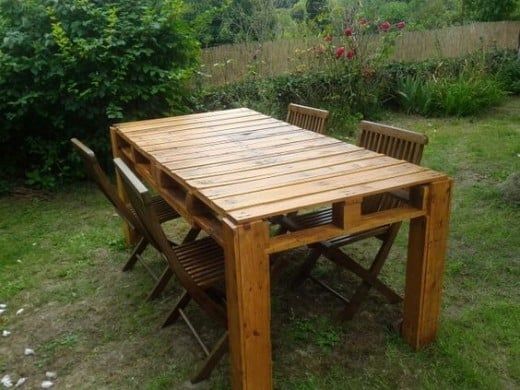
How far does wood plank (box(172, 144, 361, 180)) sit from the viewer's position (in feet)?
7.91

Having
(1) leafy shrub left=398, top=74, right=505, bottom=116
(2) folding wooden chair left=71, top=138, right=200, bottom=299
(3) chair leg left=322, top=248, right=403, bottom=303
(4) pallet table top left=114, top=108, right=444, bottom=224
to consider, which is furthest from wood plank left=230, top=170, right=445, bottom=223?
(1) leafy shrub left=398, top=74, right=505, bottom=116

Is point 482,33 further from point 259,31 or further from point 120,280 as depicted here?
point 120,280

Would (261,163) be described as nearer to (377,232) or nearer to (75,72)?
(377,232)

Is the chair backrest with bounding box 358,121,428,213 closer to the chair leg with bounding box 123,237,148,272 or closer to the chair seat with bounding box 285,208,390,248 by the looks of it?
the chair seat with bounding box 285,208,390,248

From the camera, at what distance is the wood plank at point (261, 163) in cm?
241

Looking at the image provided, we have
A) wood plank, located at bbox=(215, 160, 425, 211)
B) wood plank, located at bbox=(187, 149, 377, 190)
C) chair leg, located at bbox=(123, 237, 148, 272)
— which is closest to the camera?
wood plank, located at bbox=(215, 160, 425, 211)

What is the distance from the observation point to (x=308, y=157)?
264cm

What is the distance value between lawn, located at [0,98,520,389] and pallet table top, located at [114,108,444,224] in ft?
3.13

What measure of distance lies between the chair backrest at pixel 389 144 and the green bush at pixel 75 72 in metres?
2.75

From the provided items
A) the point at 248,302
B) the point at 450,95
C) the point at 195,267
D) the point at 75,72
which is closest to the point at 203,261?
the point at 195,267

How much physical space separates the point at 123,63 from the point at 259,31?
4.62 m

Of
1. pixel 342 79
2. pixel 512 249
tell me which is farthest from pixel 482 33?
pixel 512 249

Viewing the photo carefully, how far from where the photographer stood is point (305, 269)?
319 cm

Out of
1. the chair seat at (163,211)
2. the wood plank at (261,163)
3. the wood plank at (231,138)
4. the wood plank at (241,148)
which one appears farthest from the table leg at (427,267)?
the chair seat at (163,211)
